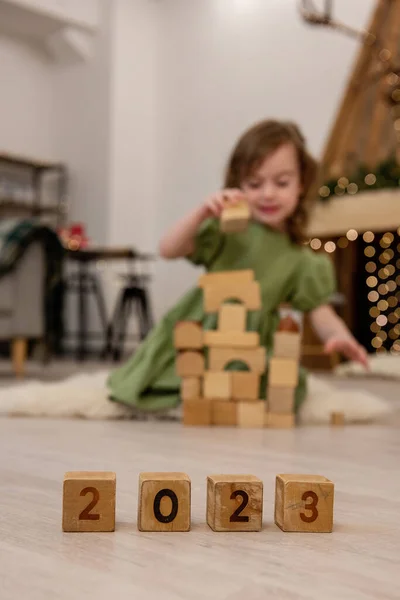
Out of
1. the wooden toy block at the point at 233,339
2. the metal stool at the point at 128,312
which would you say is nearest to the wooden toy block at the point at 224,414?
the wooden toy block at the point at 233,339

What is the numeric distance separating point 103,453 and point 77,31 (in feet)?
15.4

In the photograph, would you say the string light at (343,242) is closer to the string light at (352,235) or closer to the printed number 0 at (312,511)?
the string light at (352,235)

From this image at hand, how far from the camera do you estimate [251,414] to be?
4.60 ft

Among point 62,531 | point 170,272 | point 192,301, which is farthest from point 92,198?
point 62,531

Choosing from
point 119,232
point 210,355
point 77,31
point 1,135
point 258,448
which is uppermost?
point 77,31

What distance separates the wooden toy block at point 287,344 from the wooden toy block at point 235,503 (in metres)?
0.77

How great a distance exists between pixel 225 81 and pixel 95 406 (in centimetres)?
389

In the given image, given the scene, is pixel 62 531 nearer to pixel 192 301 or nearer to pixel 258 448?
pixel 258 448

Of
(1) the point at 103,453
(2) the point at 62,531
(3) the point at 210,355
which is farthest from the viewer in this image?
(3) the point at 210,355

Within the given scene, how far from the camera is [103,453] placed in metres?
1.02

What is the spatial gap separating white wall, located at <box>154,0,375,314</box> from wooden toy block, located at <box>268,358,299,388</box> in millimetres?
3283

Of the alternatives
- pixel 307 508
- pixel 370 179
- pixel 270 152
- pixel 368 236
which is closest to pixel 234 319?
pixel 270 152

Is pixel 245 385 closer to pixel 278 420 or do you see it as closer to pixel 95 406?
pixel 278 420

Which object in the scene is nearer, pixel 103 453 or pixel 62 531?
pixel 62 531
